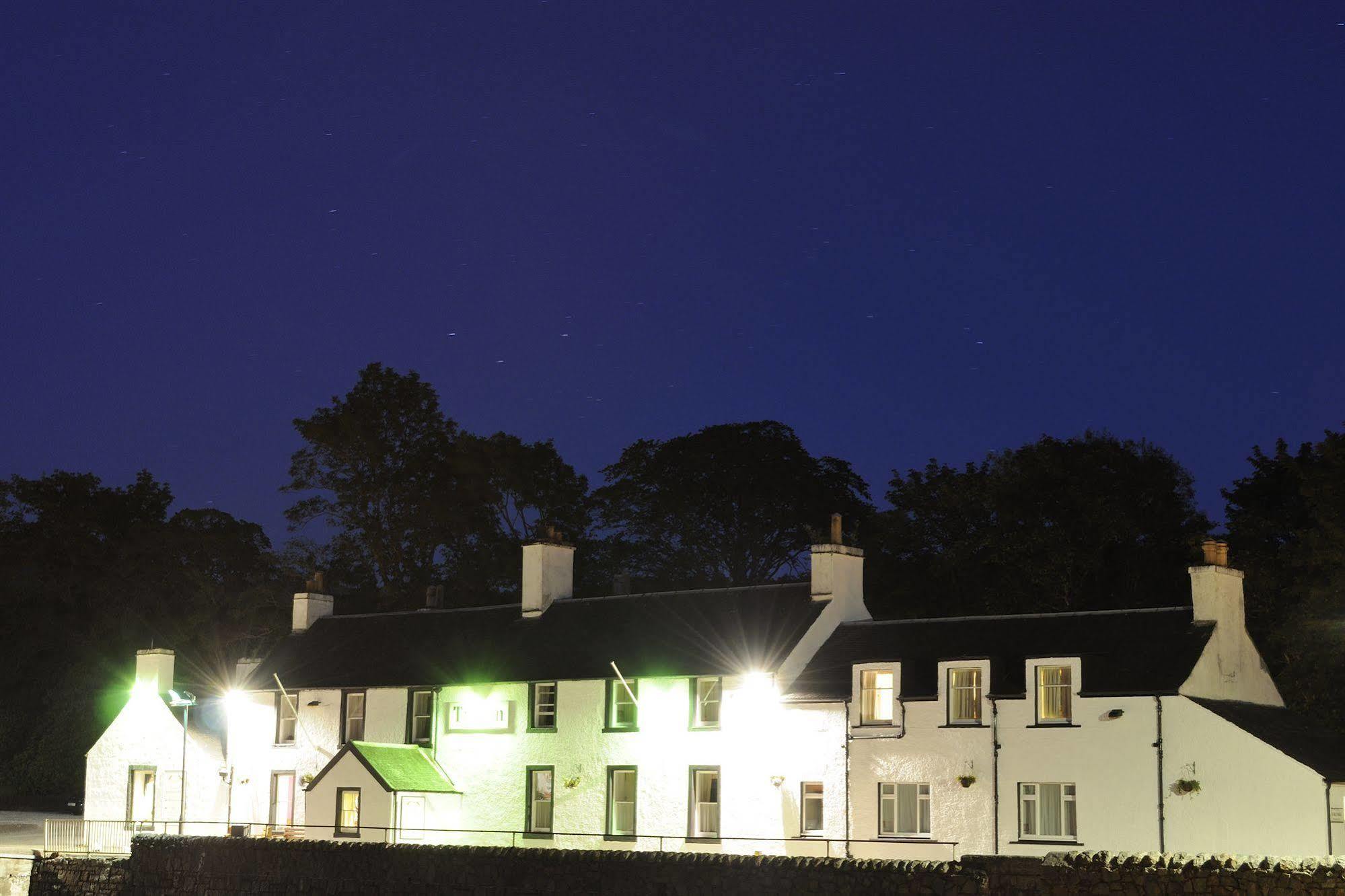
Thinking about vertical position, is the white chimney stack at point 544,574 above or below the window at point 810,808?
above

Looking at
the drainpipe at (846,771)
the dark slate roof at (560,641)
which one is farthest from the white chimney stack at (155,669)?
the drainpipe at (846,771)

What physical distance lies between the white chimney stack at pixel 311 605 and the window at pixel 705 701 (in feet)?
53.1

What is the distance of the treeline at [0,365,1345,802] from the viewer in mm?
59312

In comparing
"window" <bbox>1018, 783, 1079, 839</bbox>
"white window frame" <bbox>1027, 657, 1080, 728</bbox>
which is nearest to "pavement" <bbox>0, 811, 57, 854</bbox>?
"window" <bbox>1018, 783, 1079, 839</bbox>

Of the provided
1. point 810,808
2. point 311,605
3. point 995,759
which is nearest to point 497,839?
point 810,808

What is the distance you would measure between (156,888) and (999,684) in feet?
66.4

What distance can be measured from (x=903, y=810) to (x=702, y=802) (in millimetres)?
5259

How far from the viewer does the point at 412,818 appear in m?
42.5

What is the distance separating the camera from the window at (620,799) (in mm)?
40938

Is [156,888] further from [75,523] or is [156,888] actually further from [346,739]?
[75,523]

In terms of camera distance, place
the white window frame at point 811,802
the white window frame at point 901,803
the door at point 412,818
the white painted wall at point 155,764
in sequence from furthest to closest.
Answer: the white painted wall at point 155,764 < the door at point 412,818 < the white window frame at point 811,802 < the white window frame at point 901,803

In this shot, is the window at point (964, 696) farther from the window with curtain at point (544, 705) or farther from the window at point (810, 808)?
the window with curtain at point (544, 705)

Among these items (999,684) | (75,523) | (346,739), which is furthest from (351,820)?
(75,523)

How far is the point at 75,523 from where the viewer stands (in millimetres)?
80688
